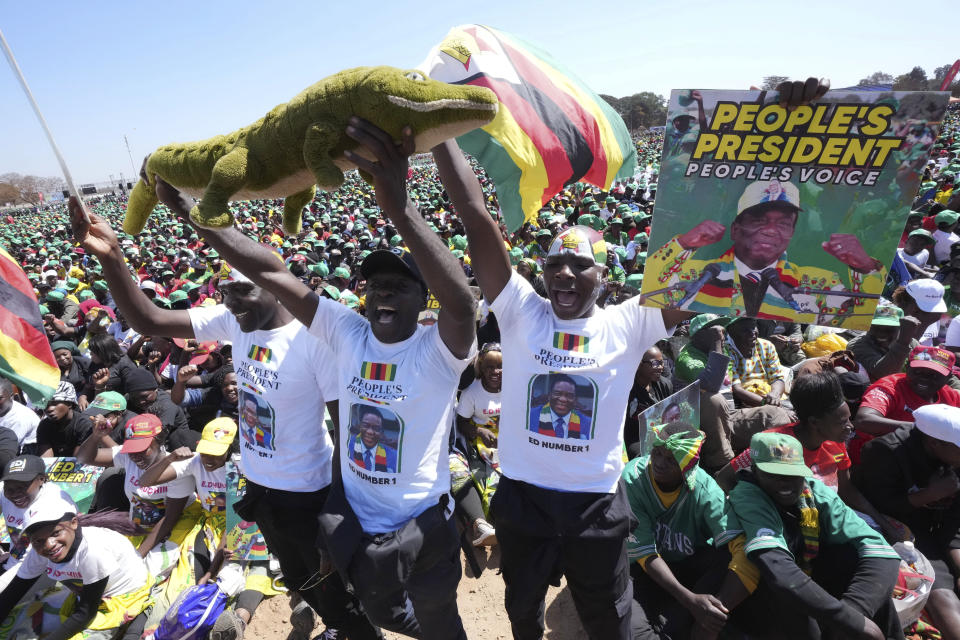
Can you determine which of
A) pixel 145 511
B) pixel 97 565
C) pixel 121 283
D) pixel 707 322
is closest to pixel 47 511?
pixel 97 565

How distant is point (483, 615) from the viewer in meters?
3.38

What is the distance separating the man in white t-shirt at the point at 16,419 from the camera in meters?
4.64

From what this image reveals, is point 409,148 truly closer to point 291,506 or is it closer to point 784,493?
point 291,506

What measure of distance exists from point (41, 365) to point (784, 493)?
3.79 meters

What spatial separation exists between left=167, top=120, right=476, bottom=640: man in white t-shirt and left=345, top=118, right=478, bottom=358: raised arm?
0.10 feet

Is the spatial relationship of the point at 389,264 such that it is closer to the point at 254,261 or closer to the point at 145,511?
the point at 254,261

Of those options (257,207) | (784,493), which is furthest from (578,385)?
(257,207)

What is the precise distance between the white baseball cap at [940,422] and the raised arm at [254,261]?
3444 mm

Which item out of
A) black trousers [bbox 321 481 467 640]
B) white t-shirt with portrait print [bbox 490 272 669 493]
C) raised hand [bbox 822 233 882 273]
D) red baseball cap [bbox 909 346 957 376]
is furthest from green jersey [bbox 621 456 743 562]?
red baseball cap [bbox 909 346 957 376]

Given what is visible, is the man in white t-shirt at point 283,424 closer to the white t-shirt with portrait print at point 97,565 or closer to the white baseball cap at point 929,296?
the white t-shirt with portrait print at point 97,565

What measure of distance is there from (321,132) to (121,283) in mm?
1431

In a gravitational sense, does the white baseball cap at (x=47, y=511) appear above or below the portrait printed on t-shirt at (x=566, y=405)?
below

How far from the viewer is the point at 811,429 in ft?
10.1

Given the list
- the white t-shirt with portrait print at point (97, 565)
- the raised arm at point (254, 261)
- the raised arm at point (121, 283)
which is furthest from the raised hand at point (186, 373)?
the raised arm at point (254, 261)
